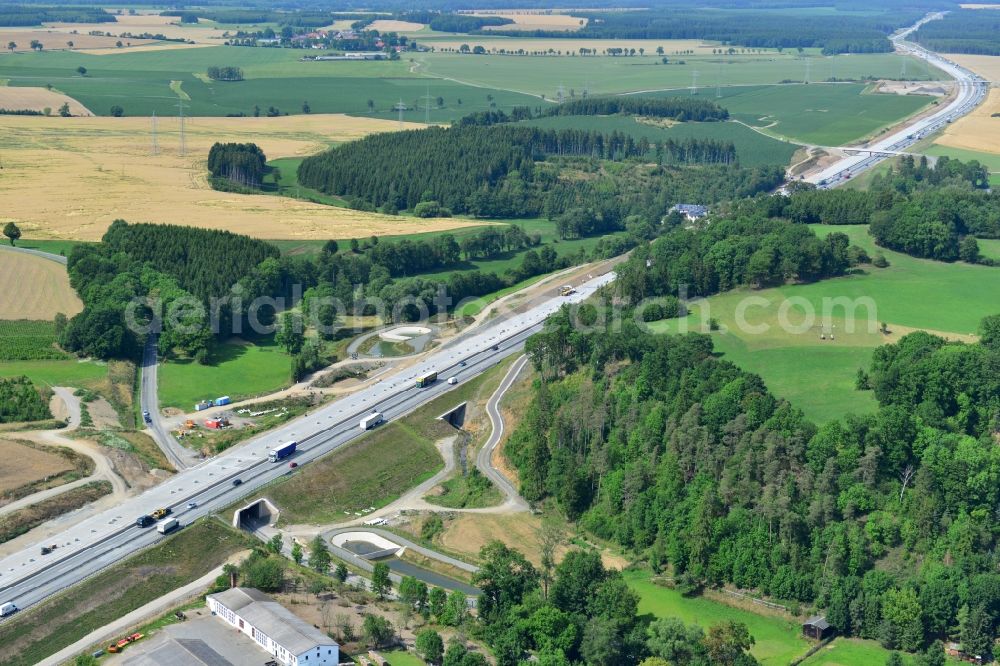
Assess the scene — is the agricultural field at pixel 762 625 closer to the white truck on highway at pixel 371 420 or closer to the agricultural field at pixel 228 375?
the white truck on highway at pixel 371 420

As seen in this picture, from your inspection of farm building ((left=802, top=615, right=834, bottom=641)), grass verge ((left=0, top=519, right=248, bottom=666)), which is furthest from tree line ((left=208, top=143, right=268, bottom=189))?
farm building ((left=802, top=615, right=834, bottom=641))

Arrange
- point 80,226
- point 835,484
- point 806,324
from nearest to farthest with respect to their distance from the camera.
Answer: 1. point 835,484
2. point 806,324
3. point 80,226

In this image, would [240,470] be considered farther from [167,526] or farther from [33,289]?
[33,289]

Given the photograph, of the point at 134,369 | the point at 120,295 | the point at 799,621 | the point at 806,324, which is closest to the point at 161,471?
the point at 134,369

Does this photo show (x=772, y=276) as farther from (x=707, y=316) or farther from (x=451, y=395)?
(x=451, y=395)

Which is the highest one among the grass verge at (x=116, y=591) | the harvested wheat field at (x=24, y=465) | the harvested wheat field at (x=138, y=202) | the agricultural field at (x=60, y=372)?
the harvested wheat field at (x=138, y=202)

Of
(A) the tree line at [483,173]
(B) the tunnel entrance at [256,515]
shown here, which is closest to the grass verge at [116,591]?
(B) the tunnel entrance at [256,515]

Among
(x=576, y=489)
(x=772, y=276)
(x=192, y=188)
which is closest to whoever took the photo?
(x=576, y=489)
